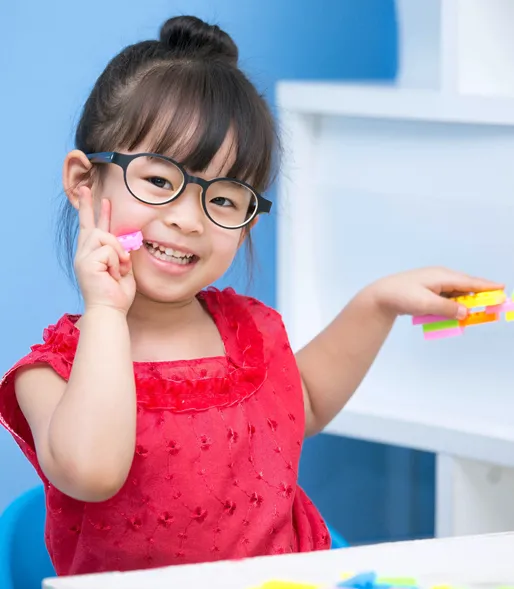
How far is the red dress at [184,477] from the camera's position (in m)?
0.91

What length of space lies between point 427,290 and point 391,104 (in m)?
0.33

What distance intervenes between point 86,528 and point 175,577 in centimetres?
Result: 25

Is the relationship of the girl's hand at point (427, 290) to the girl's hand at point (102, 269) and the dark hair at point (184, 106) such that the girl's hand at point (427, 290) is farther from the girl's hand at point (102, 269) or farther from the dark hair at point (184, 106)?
the girl's hand at point (102, 269)

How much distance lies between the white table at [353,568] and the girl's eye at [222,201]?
0.34m

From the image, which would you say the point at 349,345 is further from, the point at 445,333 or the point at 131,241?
the point at 131,241

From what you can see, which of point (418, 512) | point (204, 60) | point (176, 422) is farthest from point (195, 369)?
point (418, 512)

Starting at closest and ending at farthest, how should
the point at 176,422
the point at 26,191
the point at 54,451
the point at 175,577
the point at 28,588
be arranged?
the point at 175,577 → the point at 54,451 → the point at 176,422 → the point at 28,588 → the point at 26,191

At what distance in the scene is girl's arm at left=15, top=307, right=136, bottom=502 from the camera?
805mm

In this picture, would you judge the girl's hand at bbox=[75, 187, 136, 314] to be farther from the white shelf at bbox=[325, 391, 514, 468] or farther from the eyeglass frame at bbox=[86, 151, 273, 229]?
the white shelf at bbox=[325, 391, 514, 468]

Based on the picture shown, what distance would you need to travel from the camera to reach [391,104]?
1290 millimetres

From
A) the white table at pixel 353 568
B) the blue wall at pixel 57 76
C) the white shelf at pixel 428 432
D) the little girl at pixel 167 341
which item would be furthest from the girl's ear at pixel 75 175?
the white shelf at pixel 428 432

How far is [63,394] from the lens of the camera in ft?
2.75

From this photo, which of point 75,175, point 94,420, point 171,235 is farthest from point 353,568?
point 75,175

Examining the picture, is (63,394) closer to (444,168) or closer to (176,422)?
(176,422)
